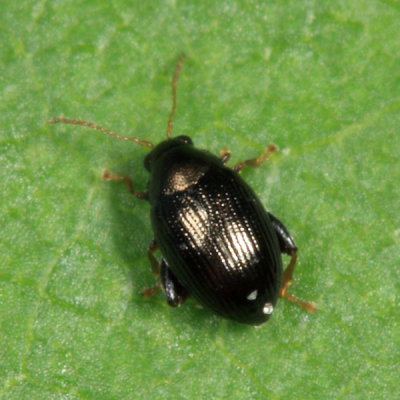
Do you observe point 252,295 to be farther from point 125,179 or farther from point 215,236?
point 125,179

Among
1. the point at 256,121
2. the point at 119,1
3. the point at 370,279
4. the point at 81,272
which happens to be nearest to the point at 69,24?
the point at 119,1

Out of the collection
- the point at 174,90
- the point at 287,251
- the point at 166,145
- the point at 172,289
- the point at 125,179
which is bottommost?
the point at 172,289

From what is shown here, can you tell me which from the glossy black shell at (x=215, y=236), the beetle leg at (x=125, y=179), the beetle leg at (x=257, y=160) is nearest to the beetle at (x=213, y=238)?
the glossy black shell at (x=215, y=236)

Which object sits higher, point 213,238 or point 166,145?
point 166,145

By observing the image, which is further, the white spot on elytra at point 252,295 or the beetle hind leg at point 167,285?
the beetle hind leg at point 167,285

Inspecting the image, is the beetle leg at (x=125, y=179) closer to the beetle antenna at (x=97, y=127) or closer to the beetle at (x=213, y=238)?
the beetle at (x=213, y=238)

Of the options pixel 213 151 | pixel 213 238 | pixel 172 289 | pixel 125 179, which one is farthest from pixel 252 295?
pixel 125 179

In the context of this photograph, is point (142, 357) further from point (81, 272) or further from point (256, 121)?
point (256, 121)
